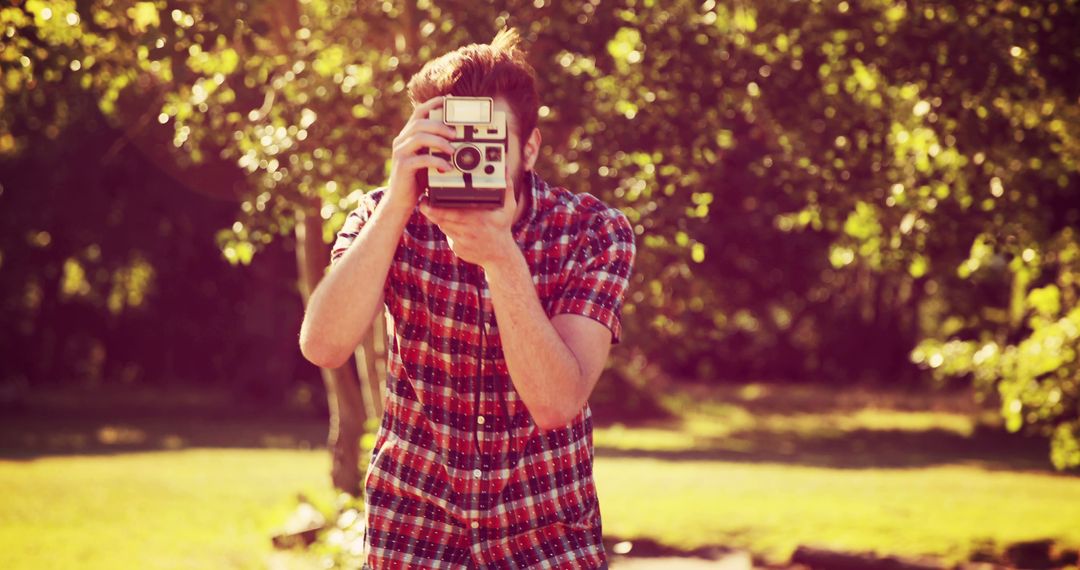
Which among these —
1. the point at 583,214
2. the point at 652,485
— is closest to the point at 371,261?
the point at 583,214

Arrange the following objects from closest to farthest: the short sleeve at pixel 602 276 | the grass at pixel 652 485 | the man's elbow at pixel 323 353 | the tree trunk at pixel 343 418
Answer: the man's elbow at pixel 323 353 < the short sleeve at pixel 602 276 < the tree trunk at pixel 343 418 < the grass at pixel 652 485

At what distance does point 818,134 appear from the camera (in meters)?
7.71

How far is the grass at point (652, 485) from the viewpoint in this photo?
1126 cm

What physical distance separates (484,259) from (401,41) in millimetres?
6073

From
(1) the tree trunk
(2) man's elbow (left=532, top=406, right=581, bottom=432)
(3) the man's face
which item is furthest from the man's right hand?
(1) the tree trunk

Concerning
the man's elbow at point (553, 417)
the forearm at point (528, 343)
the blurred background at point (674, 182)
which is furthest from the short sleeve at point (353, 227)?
the blurred background at point (674, 182)

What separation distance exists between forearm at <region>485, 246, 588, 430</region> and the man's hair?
382 millimetres

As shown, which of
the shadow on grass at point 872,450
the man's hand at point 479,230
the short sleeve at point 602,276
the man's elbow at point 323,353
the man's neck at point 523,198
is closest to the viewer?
the man's hand at point 479,230

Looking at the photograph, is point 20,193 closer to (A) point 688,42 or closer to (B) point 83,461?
(B) point 83,461

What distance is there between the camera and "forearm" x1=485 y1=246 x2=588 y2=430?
2.52 metres

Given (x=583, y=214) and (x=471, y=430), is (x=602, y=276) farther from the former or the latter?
(x=471, y=430)

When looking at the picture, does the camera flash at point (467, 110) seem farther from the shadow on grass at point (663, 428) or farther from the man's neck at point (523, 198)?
the shadow on grass at point (663, 428)

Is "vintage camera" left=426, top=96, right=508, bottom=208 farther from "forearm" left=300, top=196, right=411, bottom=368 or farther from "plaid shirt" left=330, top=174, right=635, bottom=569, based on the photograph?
"plaid shirt" left=330, top=174, right=635, bottom=569

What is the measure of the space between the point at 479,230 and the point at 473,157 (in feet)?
0.53
